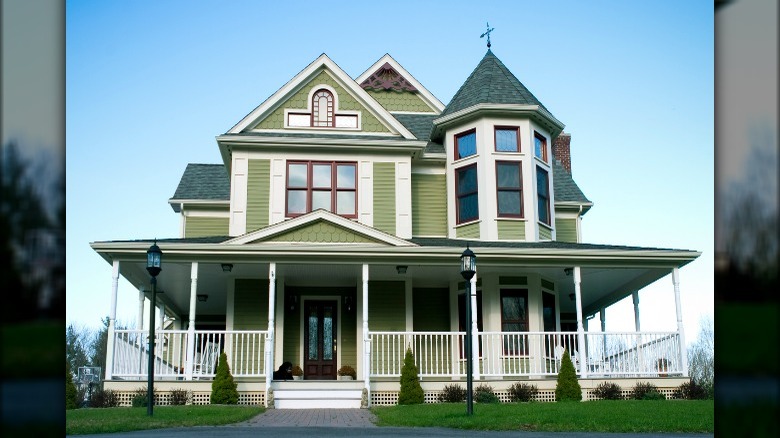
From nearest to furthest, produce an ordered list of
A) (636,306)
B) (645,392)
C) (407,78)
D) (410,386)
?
(410,386) → (645,392) → (636,306) → (407,78)

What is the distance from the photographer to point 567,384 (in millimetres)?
14461

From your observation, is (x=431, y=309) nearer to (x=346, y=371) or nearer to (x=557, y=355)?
(x=346, y=371)

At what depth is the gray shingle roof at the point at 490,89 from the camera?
18.3 m

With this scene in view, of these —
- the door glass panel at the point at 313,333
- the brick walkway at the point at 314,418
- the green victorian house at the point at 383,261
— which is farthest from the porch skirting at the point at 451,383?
the door glass panel at the point at 313,333

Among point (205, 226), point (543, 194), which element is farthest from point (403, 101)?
point (205, 226)

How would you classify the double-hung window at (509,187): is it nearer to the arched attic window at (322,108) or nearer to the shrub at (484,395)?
the arched attic window at (322,108)

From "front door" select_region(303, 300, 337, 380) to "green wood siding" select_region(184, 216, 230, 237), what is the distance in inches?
166

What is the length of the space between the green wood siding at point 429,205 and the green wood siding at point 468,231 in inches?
24.0

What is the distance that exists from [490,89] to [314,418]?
10.1 m

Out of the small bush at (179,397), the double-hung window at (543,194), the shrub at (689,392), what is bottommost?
the shrub at (689,392)

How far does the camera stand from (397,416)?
11.4 metres
